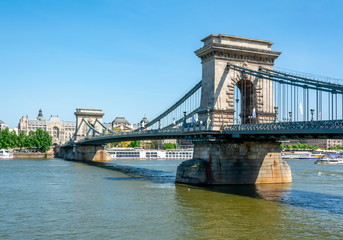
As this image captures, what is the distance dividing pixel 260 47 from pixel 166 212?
23664mm

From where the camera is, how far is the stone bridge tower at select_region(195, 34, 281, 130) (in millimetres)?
44094

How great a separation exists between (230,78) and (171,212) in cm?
1971

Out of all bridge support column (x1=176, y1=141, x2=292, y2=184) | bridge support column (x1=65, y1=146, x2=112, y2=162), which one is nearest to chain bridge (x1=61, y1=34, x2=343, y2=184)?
bridge support column (x1=176, y1=141, x2=292, y2=184)

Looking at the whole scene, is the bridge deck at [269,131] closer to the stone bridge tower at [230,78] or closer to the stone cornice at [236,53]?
the stone bridge tower at [230,78]

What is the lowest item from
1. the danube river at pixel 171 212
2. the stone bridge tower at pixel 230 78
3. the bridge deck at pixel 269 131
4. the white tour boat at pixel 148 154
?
the danube river at pixel 171 212

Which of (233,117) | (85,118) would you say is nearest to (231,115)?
(233,117)

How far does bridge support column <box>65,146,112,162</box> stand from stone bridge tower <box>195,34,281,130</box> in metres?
70.1

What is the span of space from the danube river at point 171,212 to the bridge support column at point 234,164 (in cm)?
182

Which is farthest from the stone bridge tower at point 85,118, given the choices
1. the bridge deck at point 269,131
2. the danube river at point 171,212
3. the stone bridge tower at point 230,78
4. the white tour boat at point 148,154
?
the danube river at point 171,212

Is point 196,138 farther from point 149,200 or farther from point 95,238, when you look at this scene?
point 95,238

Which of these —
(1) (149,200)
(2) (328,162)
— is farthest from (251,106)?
(2) (328,162)

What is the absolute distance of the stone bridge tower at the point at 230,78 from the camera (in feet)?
145

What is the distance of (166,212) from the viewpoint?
28844 mm

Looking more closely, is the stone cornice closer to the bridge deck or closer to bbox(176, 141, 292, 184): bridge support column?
the bridge deck
